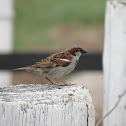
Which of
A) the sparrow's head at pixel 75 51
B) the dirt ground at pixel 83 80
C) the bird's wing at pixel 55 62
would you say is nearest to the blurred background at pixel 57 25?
the dirt ground at pixel 83 80

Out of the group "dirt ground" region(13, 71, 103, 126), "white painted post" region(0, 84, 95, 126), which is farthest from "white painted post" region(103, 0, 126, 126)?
"dirt ground" region(13, 71, 103, 126)

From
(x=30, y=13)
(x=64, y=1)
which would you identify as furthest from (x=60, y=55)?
(x=64, y=1)

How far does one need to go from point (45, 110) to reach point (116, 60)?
1.93 metres

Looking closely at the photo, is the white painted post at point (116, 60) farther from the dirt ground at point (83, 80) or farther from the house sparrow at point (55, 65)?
the dirt ground at point (83, 80)

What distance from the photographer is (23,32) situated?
59.1 feet

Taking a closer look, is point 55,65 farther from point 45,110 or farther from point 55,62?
point 45,110

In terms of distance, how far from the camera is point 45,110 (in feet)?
8.93

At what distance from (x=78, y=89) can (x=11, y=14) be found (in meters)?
5.31

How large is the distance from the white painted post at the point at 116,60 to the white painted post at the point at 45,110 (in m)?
1.59

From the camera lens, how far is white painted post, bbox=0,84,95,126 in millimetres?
2701

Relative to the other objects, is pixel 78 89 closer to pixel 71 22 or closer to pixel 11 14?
pixel 11 14

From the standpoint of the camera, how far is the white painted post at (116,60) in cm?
447

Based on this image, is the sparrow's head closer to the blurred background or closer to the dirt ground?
the dirt ground

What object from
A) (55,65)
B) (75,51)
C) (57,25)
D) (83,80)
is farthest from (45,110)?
(57,25)
